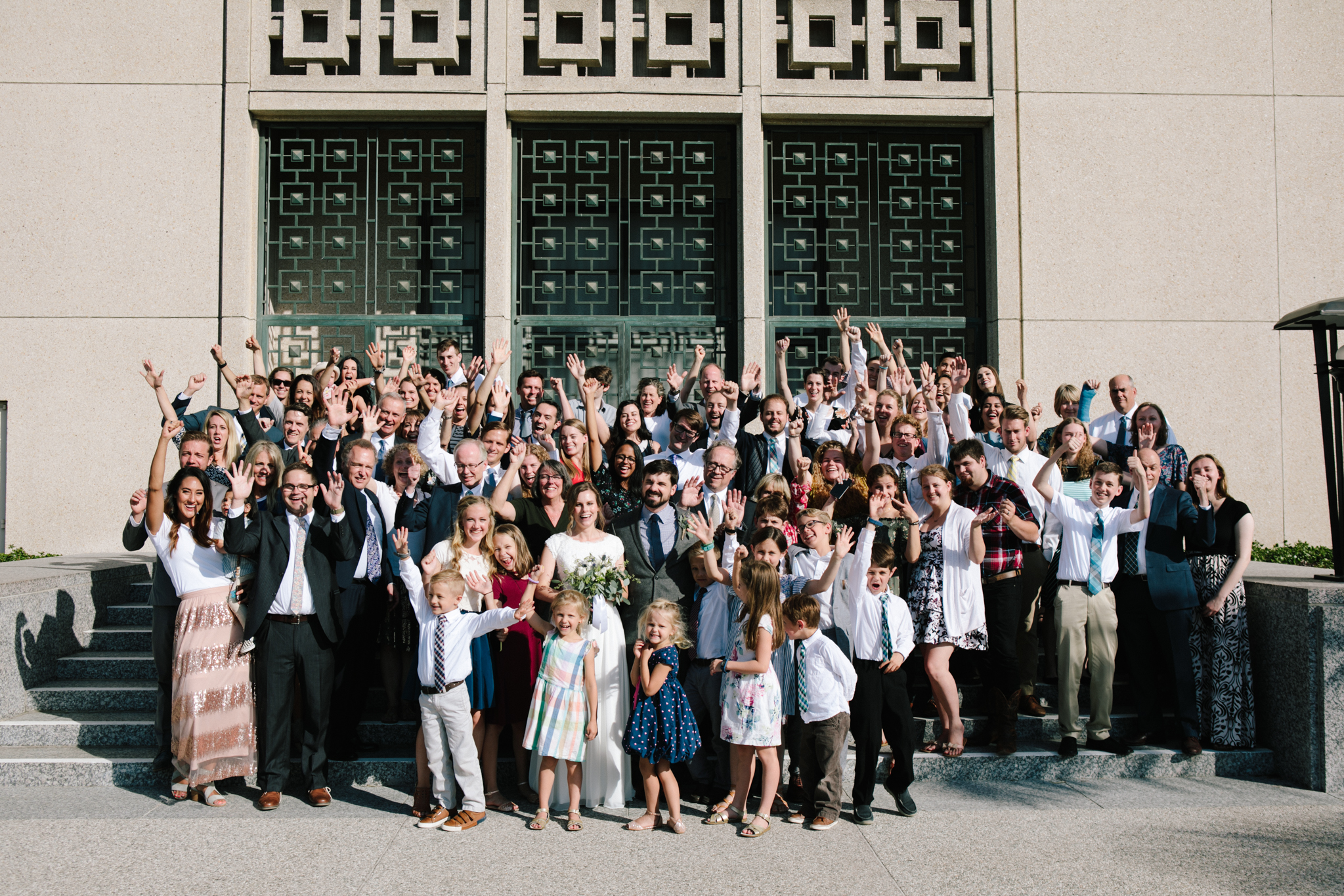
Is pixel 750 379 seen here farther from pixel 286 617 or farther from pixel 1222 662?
pixel 286 617

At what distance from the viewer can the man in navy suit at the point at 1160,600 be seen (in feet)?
21.4

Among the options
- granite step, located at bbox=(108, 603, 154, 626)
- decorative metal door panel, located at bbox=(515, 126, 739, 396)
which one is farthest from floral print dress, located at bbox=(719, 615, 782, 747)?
decorative metal door panel, located at bbox=(515, 126, 739, 396)

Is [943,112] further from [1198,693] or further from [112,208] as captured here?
[112,208]

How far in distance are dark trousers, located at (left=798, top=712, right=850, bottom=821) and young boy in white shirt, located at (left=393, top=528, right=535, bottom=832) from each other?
1810mm

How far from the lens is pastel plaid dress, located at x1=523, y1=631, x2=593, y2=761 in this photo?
18.2 ft

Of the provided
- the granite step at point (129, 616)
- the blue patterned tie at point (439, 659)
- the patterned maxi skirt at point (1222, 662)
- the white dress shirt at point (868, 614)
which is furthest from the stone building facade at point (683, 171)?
the blue patterned tie at point (439, 659)

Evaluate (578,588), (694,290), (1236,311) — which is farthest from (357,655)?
(1236,311)

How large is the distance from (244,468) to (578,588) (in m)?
2.25

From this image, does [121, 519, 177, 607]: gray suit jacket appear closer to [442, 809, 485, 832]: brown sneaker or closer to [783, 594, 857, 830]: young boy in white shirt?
[442, 809, 485, 832]: brown sneaker

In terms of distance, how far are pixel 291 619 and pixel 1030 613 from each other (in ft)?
15.8

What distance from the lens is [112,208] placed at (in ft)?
35.2

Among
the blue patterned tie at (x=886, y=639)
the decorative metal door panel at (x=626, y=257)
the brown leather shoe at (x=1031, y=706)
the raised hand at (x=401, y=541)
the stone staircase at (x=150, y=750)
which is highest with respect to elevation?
the decorative metal door panel at (x=626, y=257)

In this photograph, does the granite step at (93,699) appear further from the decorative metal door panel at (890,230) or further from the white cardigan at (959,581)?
the decorative metal door panel at (890,230)

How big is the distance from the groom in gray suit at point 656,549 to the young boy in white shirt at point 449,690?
782mm
